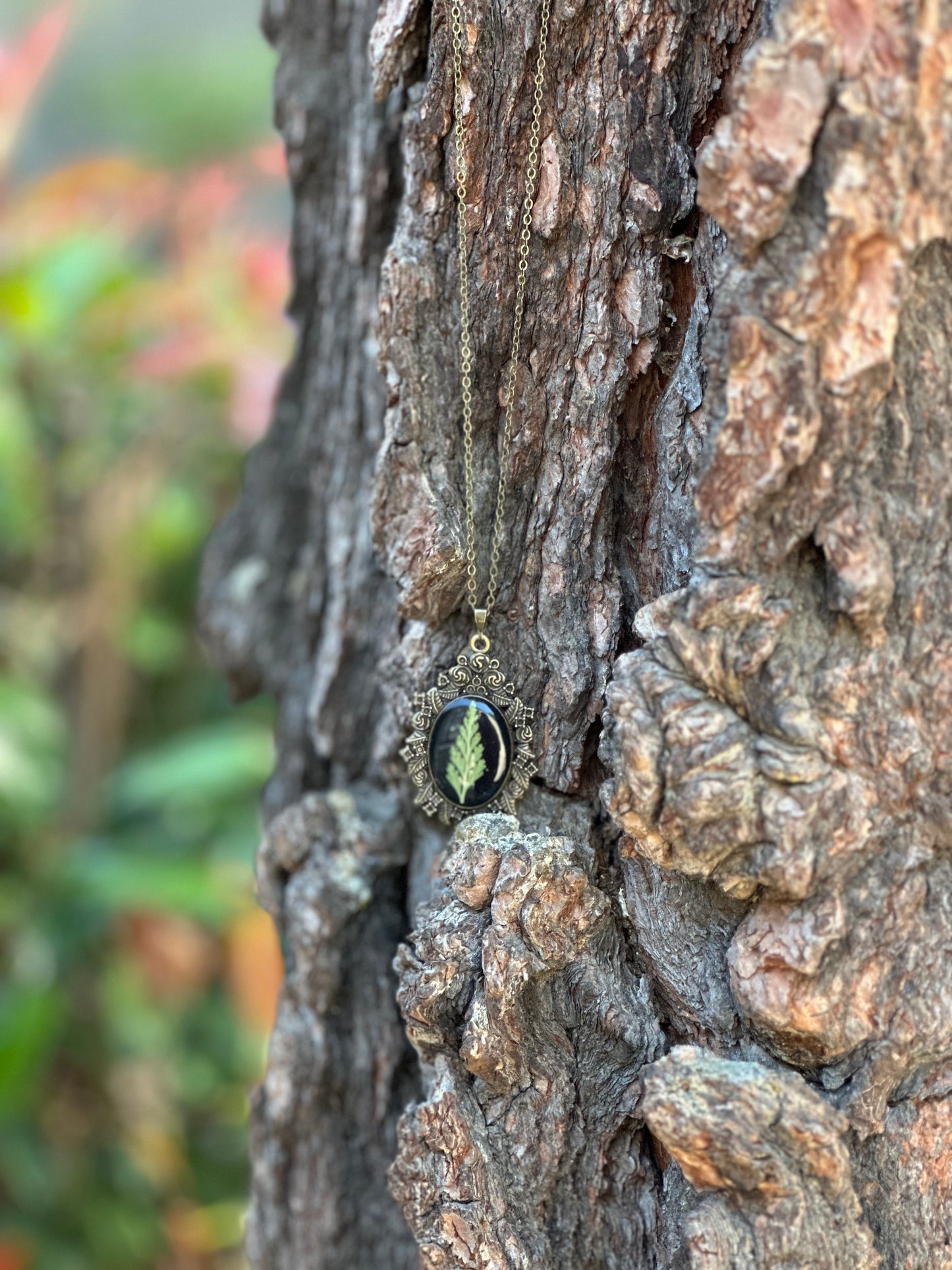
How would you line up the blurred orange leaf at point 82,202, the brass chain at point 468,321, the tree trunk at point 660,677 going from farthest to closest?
the blurred orange leaf at point 82,202
the brass chain at point 468,321
the tree trunk at point 660,677

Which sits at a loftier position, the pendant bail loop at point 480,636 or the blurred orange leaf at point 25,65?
the blurred orange leaf at point 25,65

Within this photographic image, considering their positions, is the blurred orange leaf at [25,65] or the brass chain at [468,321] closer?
the brass chain at [468,321]

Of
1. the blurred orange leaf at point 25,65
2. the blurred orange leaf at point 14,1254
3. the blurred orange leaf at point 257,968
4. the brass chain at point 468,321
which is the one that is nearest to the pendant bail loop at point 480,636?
the brass chain at point 468,321

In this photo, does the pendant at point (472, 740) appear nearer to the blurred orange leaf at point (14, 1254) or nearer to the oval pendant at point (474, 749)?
the oval pendant at point (474, 749)

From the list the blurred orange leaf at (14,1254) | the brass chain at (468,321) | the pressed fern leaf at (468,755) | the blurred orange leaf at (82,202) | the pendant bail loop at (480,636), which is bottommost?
the blurred orange leaf at (14,1254)

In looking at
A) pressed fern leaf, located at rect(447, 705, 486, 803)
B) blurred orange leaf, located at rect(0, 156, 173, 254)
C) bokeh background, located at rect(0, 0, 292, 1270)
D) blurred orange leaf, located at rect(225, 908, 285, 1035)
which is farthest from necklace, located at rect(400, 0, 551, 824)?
blurred orange leaf, located at rect(0, 156, 173, 254)

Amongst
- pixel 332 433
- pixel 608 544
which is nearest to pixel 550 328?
pixel 608 544

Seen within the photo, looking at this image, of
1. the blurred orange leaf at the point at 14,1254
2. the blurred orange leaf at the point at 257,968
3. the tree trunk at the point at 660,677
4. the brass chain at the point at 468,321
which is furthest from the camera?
the blurred orange leaf at the point at 257,968

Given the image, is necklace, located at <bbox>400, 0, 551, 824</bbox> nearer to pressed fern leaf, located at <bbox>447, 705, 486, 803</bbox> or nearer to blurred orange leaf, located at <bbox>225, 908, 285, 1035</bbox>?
pressed fern leaf, located at <bbox>447, 705, 486, 803</bbox>
